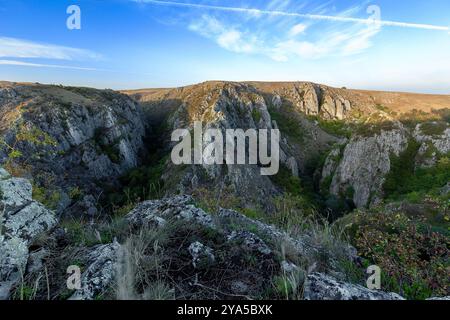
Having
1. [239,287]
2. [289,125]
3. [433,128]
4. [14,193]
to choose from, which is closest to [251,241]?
[239,287]

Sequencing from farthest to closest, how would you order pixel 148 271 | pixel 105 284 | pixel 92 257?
1. pixel 92 257
2. pixel 148 271
3. pixel 105 284

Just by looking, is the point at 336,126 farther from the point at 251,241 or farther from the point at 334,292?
the point at 334,292

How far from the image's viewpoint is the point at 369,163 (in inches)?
1925

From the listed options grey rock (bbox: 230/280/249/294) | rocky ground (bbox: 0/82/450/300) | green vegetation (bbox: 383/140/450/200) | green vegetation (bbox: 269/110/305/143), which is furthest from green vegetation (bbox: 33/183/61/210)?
green vegetation (bbox: 269/110/305/143)

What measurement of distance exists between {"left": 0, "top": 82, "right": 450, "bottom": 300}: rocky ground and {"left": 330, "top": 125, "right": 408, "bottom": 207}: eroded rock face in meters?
0.21

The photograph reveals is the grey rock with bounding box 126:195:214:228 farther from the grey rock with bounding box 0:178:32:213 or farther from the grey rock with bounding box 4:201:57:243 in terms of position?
the grey rock with bounding box 0:178:32:213

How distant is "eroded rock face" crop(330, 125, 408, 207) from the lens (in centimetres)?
4766

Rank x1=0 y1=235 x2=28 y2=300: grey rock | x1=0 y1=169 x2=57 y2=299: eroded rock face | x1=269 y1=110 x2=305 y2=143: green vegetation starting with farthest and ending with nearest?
1. x1=269 y1=110 x2=305 y2=143: green vegetation
2. x1=0 y1=169 x2=57 y2=299: eroded rock face
3. x1=0 y1=235 x2=28 y2=300: grey rock

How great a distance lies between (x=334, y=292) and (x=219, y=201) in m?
4.10

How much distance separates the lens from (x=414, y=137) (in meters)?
49.9

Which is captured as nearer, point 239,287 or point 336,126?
point 239,287
